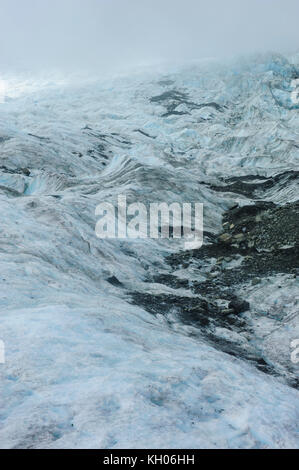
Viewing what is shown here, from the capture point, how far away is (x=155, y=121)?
79.2 meters

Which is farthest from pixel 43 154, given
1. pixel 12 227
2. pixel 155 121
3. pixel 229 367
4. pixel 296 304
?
pixel 155 121

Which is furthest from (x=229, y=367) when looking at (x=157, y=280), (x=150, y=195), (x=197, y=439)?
(x=150, y=195)

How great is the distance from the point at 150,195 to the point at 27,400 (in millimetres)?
25450

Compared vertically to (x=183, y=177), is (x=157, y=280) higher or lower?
lower

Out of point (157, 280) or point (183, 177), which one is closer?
point (157, 280)

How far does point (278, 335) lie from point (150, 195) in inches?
774

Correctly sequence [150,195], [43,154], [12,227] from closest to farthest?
[12,227] → [150,195] → [43,154]

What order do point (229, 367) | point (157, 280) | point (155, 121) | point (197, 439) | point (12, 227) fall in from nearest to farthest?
point (197, 439)
point (229, 367)
point (12, 227)
point (157, 280)
point (155, 121)

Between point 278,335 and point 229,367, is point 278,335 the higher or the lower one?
the lower one

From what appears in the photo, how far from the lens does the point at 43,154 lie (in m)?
40.9

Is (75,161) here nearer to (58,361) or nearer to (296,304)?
(296,304)
